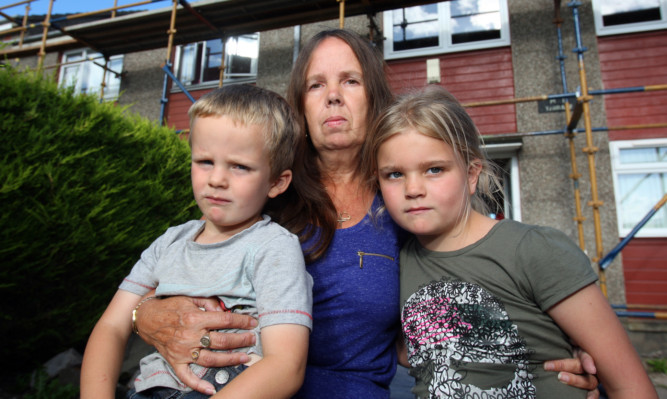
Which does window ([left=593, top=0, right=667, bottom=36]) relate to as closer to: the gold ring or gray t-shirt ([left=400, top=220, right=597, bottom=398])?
gray t-shirt ([left=400, top=220, right=597, bottom=398])

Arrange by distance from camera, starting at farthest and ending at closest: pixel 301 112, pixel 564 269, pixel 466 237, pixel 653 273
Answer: pixel 653 273, pixel 301 112, pixel 466 237, pixel 564 269

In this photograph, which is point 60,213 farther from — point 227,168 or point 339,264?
point 339,264

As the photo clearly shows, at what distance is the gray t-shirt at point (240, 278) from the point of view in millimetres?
1025

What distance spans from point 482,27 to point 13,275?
751 centimetres

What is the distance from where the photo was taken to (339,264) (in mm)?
1479

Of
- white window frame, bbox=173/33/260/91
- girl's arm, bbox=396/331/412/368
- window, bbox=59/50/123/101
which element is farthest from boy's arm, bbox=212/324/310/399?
window, bbox=59/50/123/101

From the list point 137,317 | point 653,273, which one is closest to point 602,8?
point 653,273

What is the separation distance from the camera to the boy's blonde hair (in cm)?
123

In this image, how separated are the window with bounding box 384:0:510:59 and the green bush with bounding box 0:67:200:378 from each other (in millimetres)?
5698

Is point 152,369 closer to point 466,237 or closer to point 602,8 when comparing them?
point 466,237

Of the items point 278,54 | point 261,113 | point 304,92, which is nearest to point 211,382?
point 261,113

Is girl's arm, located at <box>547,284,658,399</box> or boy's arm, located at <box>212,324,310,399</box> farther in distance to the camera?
girl's arm, located at <box>547,284,658,399</box>

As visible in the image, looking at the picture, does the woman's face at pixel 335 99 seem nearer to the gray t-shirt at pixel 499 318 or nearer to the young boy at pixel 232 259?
the young boy at pixel 232 259

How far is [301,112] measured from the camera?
1.81m
